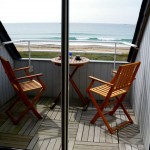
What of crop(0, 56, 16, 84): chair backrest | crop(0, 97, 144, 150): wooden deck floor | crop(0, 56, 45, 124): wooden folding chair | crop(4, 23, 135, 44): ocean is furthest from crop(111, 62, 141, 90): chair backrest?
crop(4, 23, 135, 44): ocean

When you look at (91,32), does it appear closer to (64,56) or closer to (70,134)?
(70,134)

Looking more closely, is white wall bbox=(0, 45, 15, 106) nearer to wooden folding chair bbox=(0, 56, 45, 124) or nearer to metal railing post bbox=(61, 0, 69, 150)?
wooden folding chair bbox=(0, 56, 45, 124)

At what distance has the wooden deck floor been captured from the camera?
2.27 meters

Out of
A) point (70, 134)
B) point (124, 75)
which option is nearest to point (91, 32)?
point (124, 75)

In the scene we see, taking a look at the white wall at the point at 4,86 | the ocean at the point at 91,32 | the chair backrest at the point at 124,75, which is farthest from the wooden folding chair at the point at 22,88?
the ocean at the point at 91,32

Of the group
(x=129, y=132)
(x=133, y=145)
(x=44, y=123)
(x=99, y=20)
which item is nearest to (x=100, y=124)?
(x=129, y=132)

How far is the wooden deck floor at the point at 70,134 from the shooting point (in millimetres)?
2271

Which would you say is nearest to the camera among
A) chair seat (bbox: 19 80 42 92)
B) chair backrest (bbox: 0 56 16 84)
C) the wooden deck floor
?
the wooden deck floor

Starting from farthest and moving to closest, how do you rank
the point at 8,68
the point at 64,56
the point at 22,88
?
1. the point at 22,88
2. the point at 8,68
3. the point at 64,56

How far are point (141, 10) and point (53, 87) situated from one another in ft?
6.45

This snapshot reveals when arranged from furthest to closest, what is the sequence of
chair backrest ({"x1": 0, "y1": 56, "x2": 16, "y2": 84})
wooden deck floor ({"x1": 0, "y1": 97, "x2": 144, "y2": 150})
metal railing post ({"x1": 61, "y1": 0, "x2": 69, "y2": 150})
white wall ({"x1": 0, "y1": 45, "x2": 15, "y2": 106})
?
white wall ({"x1": 0, "y1": 45, "x2": 15, "y2": 106}) → chair backrest ({"x1": 0, "y1": 56, "x2": 16, "y2": 84}) → wooden deck floor ({"x1": 0, "y1": 97, "x2": 144, "y2": 150}) → metal railing post ({"x1": 61, "y1": 0, "x2": 69, "y2": 150})

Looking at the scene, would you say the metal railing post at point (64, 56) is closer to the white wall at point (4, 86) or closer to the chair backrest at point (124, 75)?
the chair backrest at point (124, 75)

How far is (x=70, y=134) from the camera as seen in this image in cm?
251

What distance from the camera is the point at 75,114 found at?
3.09m
